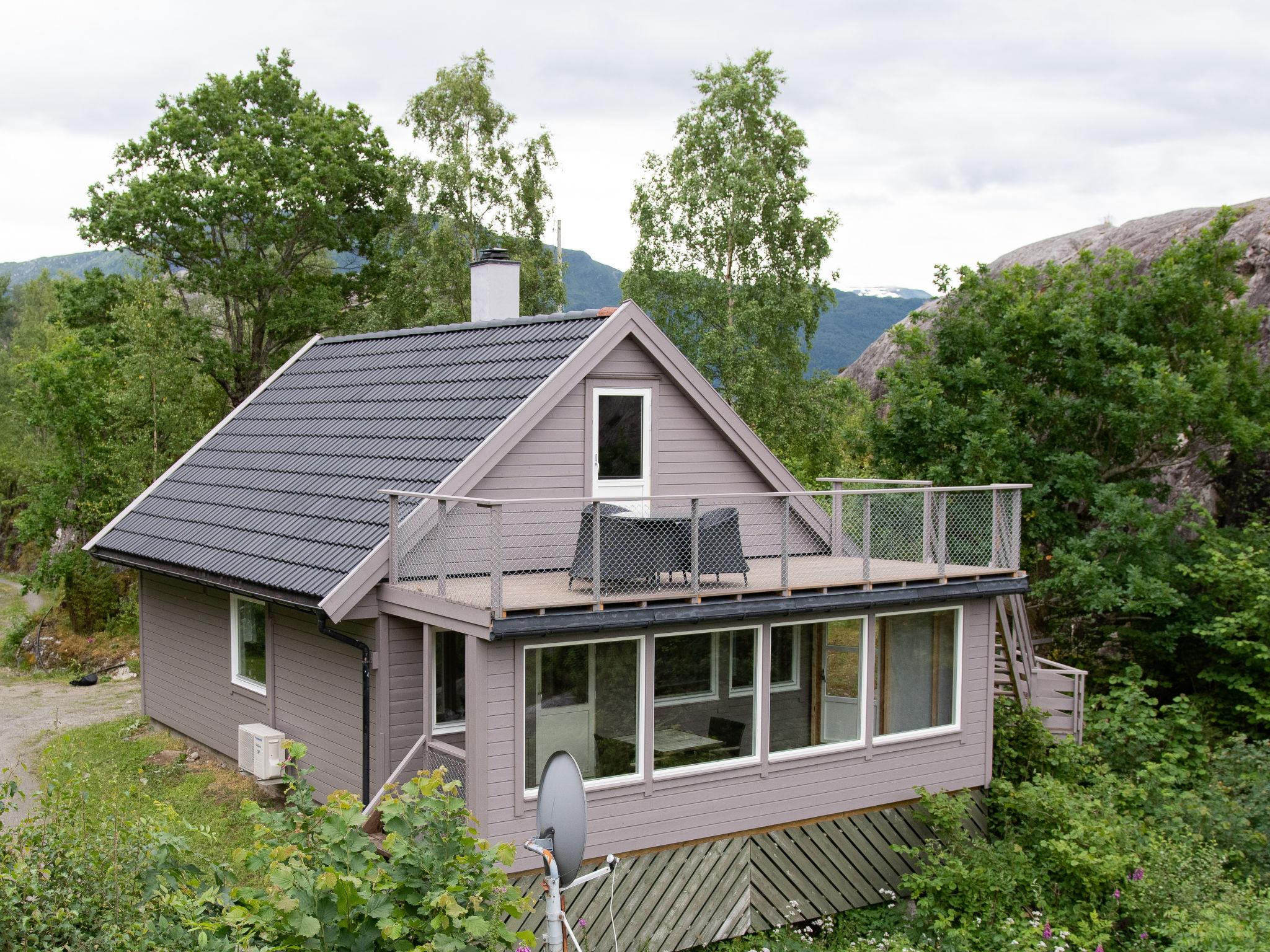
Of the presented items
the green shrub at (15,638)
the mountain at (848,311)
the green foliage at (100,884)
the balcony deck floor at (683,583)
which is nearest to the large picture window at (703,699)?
the balcony deck floor at (683,583)

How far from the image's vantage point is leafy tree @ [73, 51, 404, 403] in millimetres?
26281

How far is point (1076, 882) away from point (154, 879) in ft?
30.9

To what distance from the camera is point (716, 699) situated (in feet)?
35.3

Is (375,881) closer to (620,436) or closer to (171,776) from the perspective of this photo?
(620,436)

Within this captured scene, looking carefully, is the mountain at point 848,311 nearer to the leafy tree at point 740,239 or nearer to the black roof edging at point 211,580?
the leafy tree at point 740,239

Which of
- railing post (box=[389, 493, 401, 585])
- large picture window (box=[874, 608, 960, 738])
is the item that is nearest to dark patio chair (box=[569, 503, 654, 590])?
railing post (box=[389, 493, 401, 585])

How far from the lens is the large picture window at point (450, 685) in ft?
35.2

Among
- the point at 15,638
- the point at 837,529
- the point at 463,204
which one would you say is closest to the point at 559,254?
the point at 463,204

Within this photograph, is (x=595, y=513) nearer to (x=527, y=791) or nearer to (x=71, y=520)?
(x=527, y=791)

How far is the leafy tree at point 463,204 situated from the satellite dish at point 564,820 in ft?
71.0

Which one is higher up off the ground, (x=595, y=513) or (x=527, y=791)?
(x=595, y=513)

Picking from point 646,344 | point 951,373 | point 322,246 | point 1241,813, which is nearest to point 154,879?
point 646,344

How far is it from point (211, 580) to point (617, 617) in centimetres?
522

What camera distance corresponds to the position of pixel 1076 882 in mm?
11594
